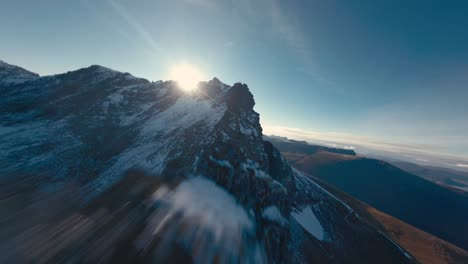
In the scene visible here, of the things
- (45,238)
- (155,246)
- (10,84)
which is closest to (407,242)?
(155,246)

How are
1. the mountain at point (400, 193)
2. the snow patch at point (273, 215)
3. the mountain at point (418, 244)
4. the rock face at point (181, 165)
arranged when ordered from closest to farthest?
1. the rock face at point (181, 165)
2. the snow patch at point (273, 215)
3. the mountain at point (418, 244)
4. the mountain at point (400, 193)

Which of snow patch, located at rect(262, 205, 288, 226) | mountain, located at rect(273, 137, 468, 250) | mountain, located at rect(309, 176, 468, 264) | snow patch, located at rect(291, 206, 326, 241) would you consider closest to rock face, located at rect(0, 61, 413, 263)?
snow patch, located at rect(262, 205, 288, 226)

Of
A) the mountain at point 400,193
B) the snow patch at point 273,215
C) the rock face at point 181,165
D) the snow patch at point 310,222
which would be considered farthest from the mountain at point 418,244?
the mountain at point 400,193

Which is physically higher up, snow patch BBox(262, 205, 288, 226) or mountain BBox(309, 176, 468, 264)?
snow patch BBox(262, 205, 288, 226)

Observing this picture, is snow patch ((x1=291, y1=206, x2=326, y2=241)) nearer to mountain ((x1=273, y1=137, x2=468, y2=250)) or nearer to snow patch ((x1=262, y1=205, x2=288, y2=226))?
snow patch ((x1=262, y1=205, x2=288, y2=226))

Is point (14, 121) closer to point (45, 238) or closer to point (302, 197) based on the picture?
point (45, 238)

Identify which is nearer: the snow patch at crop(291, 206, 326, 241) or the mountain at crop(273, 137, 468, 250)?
the snow patch at crop(291, 206, 326, 241)

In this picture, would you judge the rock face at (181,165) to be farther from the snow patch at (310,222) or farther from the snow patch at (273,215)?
the snow patch at (310,222)
